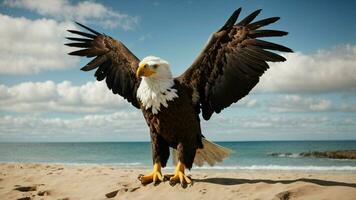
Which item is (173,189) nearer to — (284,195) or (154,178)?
(154,178)

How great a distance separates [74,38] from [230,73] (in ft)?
9.56

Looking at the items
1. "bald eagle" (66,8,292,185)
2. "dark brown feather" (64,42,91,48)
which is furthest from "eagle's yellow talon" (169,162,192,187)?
"dark brown feather" (64,42,91,48)

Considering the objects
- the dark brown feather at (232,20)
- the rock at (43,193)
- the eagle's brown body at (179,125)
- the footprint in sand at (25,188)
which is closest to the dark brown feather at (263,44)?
the dark brown feather at (232,20)

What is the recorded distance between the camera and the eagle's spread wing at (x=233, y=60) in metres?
4.55

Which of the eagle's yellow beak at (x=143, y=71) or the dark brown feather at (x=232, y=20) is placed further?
the dark brown feather at (x=232, y=20)

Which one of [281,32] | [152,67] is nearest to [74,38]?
[152,67]

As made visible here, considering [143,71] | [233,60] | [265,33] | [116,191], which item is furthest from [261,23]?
[116,191]

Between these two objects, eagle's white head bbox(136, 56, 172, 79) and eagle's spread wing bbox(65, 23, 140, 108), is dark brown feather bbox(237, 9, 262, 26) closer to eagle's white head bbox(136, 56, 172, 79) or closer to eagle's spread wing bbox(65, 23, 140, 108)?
eagle's white head bbox(136, 56, 172, 79)

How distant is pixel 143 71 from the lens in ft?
14.2

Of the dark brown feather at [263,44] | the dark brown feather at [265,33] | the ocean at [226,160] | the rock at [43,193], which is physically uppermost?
the dark brown feather at [265,33]

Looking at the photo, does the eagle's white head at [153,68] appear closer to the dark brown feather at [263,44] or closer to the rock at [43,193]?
the dark brown feather at [263,44]

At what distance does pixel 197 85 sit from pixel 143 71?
0.83m

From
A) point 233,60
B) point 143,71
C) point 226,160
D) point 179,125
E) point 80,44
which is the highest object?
point 80,44

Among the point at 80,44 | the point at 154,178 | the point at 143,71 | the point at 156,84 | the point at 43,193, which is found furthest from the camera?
the point at 80,44
